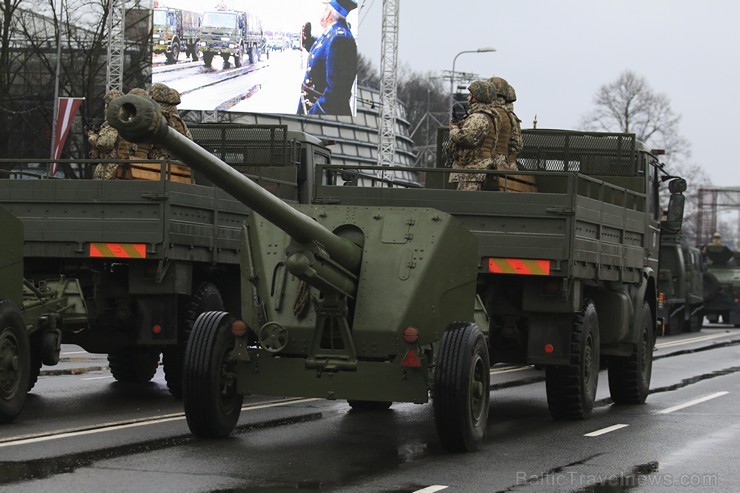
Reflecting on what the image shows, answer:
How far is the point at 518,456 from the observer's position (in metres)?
11.1

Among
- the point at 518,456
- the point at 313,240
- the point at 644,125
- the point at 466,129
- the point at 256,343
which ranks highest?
the point at 644,125

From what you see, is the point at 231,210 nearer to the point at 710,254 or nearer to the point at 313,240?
the point at 313,240

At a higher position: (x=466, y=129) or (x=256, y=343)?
(x=466, y=129)

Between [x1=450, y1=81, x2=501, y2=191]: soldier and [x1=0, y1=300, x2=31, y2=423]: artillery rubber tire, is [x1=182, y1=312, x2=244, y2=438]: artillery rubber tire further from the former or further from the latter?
[x1=450, y1=81, x2=501, y2=191]: soldier

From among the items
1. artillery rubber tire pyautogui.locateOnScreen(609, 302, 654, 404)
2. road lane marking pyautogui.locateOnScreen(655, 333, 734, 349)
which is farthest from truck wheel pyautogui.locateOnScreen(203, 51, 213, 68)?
artillery rubber tire pyautogui.locateOnScreen(609, 302, 654, 404)

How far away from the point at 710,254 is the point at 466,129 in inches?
1149

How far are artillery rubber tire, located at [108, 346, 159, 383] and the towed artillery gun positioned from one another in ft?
16.5

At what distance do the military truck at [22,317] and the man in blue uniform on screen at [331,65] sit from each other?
32.5 meters

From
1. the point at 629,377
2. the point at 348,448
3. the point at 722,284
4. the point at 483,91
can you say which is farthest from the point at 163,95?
the point at 722,284

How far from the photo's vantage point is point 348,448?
1126 cm

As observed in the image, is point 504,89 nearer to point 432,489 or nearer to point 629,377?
point 629,377

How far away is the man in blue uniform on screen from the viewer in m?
46.0

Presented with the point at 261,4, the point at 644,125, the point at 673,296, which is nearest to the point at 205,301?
the point at 673,296

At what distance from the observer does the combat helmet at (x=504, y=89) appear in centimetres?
1502
